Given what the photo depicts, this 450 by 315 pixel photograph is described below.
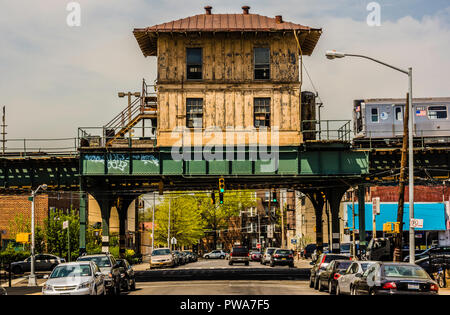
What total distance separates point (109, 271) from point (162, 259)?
35836 mm

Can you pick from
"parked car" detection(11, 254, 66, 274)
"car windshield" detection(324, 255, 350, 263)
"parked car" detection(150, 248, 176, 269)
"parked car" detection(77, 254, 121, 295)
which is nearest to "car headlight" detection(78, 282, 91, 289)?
"parked car" detection(77, 254, 121, 295)

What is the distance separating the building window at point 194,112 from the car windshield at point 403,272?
23.4 meters

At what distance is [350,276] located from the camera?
80.2ft

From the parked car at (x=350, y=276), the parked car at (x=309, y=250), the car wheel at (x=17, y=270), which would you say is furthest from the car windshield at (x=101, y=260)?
the parked car at (x=309, y=250)

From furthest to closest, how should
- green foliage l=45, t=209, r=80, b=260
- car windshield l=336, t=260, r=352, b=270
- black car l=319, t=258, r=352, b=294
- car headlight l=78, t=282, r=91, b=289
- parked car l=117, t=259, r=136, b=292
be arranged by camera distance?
1. green foliage l=45, t=209, r=80, b=260
2. parked car l=117, t=259, r=136, b=292
3. car windshield l=336, t=260, r=352, b=270
4. black car l=319, t=258, r=352, b=294
5. car headlight l=78, t=282, r=91, b=289

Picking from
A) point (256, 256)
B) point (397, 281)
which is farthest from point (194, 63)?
point (256, 256)

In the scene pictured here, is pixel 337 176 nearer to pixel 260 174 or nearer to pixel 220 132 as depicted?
pixel 260 174

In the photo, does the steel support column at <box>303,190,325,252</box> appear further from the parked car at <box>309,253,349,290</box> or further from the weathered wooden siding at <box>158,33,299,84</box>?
the parked car at <box>309,253,349,290</box>

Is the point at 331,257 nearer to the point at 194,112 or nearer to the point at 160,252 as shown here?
the point at 194,112

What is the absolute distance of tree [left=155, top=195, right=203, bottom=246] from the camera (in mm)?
102312

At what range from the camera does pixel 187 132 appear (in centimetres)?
4231

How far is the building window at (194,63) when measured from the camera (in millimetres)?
43219

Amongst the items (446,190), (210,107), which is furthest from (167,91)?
(446,190)

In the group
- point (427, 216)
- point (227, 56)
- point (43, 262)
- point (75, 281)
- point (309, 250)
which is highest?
point (227, 56)
